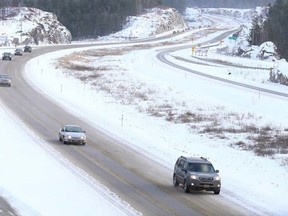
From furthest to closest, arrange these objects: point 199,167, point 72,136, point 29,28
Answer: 1. point 29,28
2. point 72,136
3. point 199,167

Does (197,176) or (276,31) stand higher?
(197,176)

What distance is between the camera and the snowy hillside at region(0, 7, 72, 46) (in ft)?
512

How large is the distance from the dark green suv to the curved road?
410mm

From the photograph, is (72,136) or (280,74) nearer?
(72,136)

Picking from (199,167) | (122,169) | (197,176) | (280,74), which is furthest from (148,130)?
(280,74)

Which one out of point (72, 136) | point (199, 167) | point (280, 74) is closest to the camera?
point (199, 167)

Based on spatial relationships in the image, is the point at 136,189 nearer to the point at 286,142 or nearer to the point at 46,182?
the point at 46,182

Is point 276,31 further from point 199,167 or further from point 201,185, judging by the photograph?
point 201,185

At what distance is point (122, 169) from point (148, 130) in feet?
54.6

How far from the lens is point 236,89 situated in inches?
2867

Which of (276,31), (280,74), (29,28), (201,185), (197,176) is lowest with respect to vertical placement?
(29,28)

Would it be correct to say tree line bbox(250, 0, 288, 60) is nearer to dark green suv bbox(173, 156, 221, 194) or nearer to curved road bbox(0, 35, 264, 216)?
curved road bbox(0, 35, 264, 216)

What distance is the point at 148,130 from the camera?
169ft

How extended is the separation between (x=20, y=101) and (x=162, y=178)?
3161 centimetres
